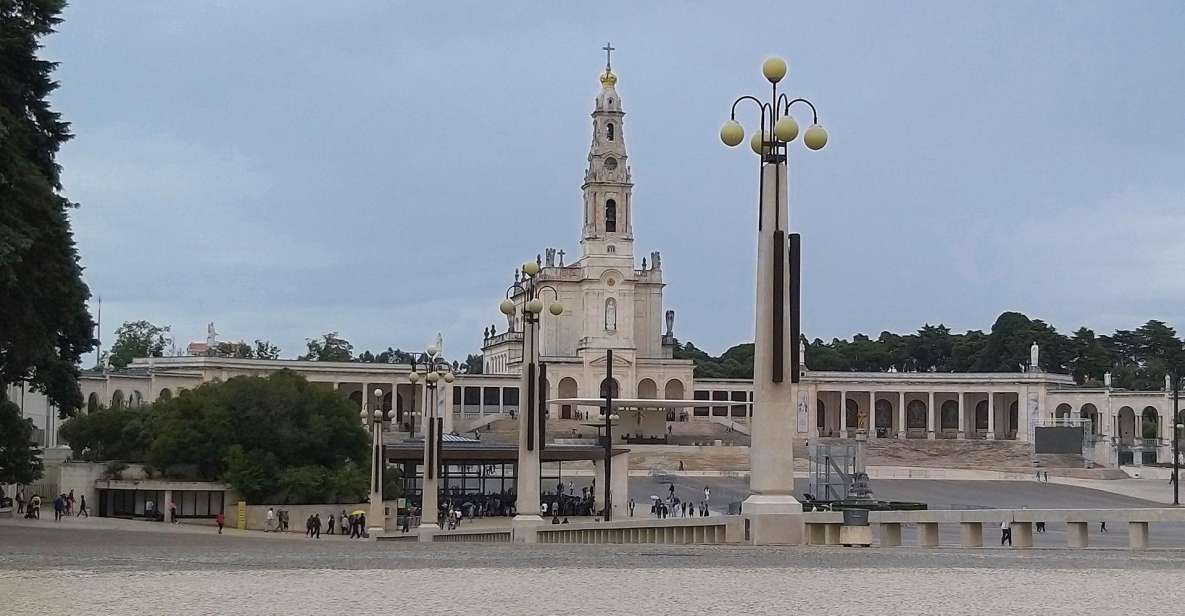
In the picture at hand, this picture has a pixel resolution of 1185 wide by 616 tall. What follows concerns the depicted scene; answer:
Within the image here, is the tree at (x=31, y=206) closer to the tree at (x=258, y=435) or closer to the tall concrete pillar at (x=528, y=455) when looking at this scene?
the tall concrete pillar at (x=528, y=455)

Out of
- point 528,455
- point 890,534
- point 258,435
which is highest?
point 528,455

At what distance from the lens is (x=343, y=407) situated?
2108 inches

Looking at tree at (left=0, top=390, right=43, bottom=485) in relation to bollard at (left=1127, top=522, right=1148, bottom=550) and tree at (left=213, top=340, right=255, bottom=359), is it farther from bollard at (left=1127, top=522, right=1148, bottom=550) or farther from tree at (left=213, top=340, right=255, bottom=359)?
tree at (left=213, top=340, right=255, bottom=359)

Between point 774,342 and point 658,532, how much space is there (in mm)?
6805

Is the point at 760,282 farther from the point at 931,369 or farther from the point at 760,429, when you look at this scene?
the point at 931,369

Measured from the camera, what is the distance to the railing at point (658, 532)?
1988 centimetres

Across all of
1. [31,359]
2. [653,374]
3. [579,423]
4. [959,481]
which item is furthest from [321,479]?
[653,374]

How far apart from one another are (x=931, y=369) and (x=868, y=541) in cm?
12380

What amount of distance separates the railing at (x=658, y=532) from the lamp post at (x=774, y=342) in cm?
104

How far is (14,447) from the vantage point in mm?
37125

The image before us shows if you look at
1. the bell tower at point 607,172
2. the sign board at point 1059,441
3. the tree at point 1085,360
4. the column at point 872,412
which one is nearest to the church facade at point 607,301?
the bell tower at point 607,172

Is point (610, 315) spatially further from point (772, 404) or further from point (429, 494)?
point (772, 404)

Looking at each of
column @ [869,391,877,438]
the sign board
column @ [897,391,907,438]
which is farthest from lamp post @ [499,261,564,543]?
column @ [897,391,907,438]

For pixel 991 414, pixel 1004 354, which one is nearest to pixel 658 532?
pixel 991 414
